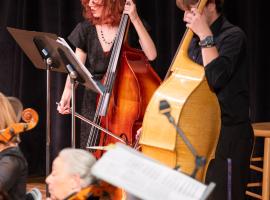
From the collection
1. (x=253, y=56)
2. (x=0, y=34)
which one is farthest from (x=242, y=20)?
(x=0, y=34)

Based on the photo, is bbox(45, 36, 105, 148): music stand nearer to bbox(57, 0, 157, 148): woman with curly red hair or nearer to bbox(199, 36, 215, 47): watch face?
bbox(57, 0, 157, 148): woman with curly red hair

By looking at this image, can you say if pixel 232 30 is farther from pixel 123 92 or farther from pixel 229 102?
pixel 123 92

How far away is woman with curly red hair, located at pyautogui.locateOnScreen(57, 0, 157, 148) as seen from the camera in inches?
130

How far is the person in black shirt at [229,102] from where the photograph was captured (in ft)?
7.67

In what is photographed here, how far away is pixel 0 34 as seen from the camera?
4902 millimetres

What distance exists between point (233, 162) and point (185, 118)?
0.84ft

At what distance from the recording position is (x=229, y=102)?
237 centimetres

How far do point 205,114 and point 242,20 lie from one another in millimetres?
1654

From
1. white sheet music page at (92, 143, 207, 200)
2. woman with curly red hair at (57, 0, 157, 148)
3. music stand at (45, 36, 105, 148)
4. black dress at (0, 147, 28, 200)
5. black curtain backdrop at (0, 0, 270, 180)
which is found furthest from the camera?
black curtain backdrop at (0, 0, 270, 180)

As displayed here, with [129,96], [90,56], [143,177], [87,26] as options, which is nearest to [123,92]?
[129,96]

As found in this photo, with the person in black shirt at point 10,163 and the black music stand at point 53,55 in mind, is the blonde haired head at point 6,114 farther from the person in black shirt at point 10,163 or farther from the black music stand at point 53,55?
the black music stand at point 53,55

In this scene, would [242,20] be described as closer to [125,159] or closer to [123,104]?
[123,104]

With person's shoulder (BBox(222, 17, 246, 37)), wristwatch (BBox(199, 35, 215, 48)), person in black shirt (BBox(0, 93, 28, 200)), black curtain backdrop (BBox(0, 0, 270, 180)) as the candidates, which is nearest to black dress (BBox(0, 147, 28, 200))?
person in black shirt (BBox(0, 93, 28, 200))

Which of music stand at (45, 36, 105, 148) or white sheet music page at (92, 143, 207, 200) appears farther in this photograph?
music stand at (45, 36, 105, 148)
